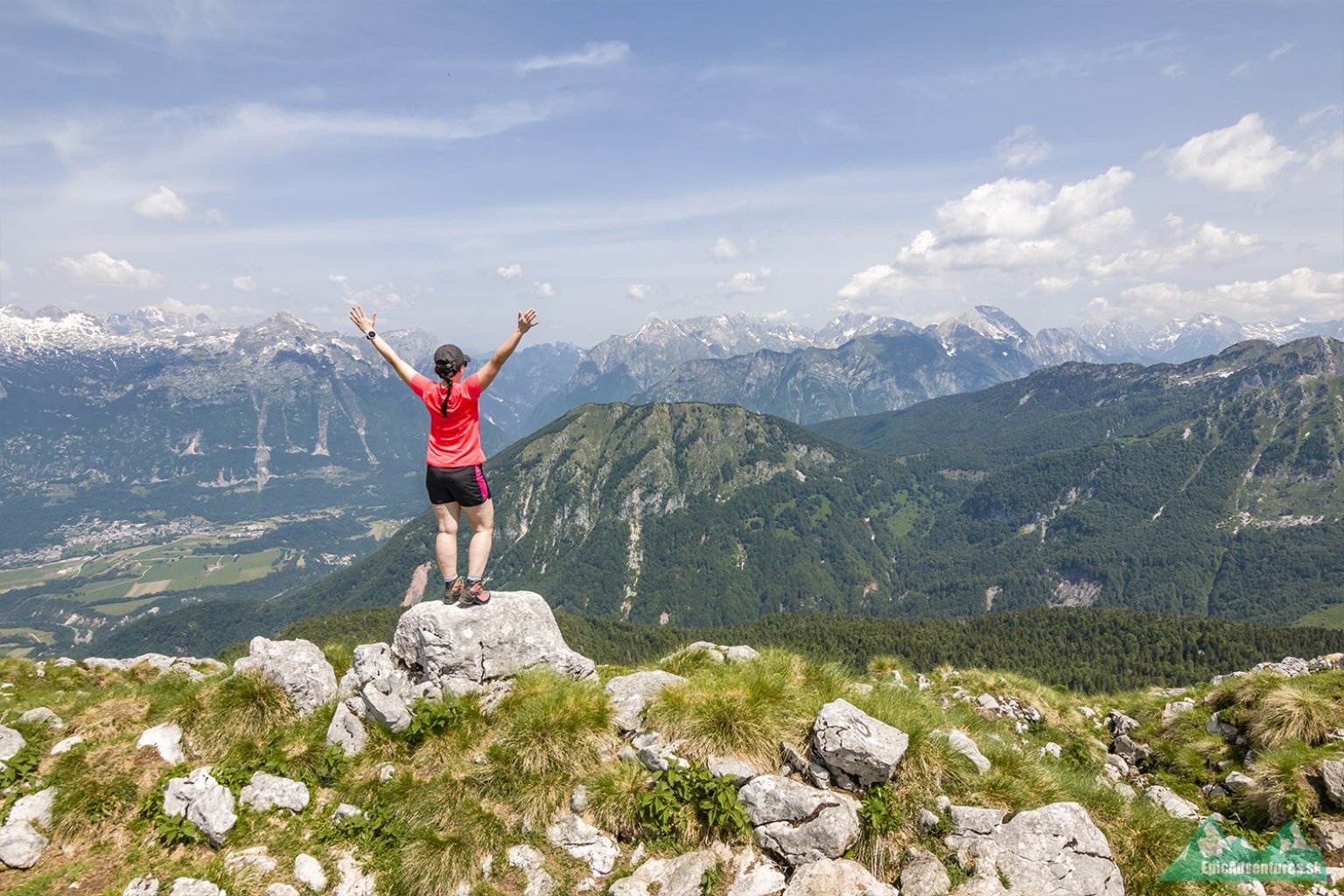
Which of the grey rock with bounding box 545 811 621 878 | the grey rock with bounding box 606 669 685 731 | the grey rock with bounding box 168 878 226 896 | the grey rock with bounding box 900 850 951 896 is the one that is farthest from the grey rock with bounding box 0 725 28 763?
the grey rock with bounding box 900 850 951 896

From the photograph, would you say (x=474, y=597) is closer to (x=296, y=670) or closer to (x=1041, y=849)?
(x=296, y=670)

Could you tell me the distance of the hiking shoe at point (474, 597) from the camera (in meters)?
13.5

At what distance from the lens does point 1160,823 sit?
9.27 m

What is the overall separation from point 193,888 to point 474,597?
6442 mm

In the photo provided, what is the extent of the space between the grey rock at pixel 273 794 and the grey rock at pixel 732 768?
7357mm

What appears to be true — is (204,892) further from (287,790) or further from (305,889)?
(287,790)

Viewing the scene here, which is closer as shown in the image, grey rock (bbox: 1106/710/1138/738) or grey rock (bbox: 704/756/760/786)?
grey rock (bbox: 704/756/760/786)

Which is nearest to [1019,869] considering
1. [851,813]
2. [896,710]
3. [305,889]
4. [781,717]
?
[851,813]

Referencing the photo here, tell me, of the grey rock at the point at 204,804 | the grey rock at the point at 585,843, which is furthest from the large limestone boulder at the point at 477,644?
the grey rock at the point at 585,843

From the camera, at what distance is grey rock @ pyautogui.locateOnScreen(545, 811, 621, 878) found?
349 inches

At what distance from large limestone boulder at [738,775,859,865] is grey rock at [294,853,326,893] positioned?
661 cm

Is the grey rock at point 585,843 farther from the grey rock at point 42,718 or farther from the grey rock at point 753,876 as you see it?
the grey rock at point 42,718

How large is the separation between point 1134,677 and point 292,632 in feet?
732

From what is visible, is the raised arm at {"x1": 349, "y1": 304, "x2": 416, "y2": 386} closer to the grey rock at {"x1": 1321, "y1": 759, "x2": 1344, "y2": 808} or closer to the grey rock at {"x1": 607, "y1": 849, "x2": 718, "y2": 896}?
the grey rock at {"x1": 607, "y1": 849, "x2": 718, "y2": 896}
